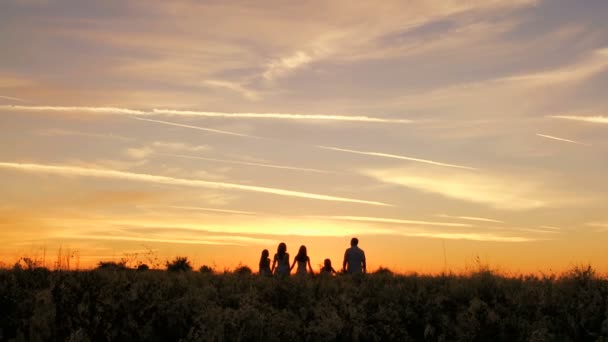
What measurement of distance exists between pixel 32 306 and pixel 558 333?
38.6 ft

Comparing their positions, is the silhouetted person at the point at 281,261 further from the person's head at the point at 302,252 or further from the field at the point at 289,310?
the field at the point at 289,310

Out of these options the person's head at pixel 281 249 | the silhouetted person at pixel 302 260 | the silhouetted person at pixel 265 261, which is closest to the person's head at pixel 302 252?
the silhouetted person at pixel 302 260

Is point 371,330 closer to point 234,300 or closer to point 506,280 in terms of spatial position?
point 234,300

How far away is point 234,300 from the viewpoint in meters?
19.0

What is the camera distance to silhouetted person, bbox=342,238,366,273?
2864 centimetres

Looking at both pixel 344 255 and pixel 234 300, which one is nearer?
pixel 234 300

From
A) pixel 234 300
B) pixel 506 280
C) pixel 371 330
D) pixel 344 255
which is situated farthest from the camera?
pixel 344 255

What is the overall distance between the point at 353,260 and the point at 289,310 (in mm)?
11065

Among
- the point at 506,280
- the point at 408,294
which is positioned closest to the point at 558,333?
the point at 408,294

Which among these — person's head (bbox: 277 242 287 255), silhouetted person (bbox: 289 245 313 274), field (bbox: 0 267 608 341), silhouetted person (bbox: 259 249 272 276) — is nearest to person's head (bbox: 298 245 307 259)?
silhouetted person (bbox: 289 245 313 274)

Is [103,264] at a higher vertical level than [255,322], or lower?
higher

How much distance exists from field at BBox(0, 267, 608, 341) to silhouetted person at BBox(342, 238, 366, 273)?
6.60 meters

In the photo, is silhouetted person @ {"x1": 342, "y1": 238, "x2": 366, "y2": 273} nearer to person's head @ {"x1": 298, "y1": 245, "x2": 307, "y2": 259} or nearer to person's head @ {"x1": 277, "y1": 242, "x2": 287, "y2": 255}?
person's head @ {"x1": 298, "y1": 245, "x2": 307, "y2": 259}

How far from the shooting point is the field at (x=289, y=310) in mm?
15703
